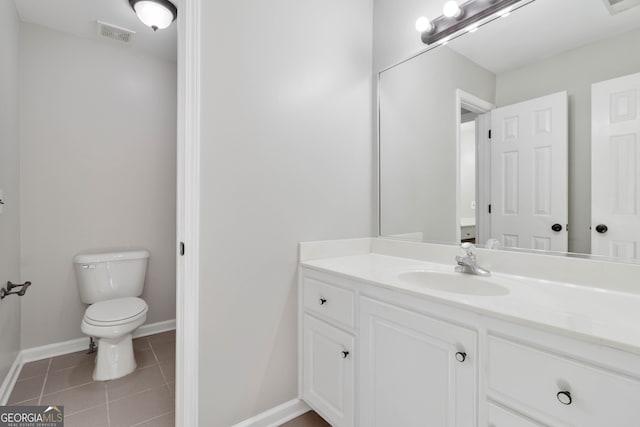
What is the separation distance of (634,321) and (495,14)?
1.30 meters

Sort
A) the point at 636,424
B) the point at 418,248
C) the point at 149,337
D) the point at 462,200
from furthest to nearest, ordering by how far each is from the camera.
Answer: the point at 149,337, the point at 418,248, the point at 462,200, the point at 636,424

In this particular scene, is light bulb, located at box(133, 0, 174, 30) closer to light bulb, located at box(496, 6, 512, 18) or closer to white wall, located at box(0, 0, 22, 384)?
white wall, located at box(0, 0, 22, 384)

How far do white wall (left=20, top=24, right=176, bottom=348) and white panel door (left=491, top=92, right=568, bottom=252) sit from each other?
2.46 metres

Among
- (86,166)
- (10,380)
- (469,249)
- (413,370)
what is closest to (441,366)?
(413,370)

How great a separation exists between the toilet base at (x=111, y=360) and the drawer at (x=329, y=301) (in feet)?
4.44

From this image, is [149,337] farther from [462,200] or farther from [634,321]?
[634,321]

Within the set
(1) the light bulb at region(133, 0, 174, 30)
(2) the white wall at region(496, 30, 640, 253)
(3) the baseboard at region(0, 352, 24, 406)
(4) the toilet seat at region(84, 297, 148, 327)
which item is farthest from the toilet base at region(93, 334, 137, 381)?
(2) the white wall at region(496, 30, 640, 253)

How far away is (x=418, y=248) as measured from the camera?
1.60 m

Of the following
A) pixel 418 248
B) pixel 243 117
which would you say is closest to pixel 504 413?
pixel 418 248

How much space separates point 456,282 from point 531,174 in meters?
0.55

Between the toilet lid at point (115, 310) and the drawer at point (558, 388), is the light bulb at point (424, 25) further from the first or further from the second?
the toilet lid at point (115, 310)

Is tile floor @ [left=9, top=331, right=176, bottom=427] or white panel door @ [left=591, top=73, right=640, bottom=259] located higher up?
white panel door @ [left=591, top=73, right=640, bottom=259]

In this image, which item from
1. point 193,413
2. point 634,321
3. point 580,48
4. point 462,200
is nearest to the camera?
point 634,321

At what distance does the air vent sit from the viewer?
2.08 meters
